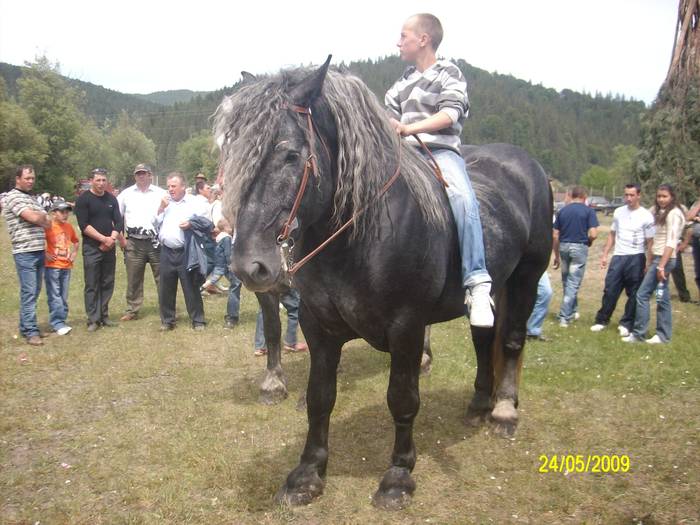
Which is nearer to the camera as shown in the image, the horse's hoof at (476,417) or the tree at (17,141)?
the horse's hoof at (476,417)

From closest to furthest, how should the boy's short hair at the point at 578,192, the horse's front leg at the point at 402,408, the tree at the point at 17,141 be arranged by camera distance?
the horse's front leg at the point at 402,408
the boy's short hair at the point at 578,192
the tree at the point at 17,141

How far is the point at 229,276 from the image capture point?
36.2 feet

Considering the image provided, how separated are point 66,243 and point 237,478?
615 centimetres

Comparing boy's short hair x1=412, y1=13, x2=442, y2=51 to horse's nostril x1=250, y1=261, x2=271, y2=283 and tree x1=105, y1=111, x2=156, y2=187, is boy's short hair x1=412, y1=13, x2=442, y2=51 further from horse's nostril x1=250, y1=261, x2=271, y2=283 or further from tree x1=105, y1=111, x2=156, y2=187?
tree x1=105, y1=111, x2=156, y2=187

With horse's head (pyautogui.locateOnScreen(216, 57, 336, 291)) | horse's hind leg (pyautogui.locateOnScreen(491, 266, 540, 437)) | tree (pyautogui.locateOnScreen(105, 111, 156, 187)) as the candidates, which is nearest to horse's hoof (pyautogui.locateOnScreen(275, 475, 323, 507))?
horse's head (pyautogui.locateOnScreen(216, 57, 336, 291))

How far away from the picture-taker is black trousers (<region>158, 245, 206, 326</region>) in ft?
28.2

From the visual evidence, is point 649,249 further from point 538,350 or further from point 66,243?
point 66,243

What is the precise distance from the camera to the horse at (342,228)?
98.3 inches

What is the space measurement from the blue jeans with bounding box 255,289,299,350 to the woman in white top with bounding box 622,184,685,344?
199 inches

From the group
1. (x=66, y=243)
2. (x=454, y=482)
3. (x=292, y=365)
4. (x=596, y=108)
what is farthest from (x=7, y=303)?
(x=596, y=108)

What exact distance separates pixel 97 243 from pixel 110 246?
0.78 feet

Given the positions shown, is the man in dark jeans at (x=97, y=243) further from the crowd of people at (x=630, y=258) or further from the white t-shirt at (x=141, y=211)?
the crowd of people at (x=630, y=258)

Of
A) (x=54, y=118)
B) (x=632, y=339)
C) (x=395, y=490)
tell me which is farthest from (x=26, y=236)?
(x=54, y=118)

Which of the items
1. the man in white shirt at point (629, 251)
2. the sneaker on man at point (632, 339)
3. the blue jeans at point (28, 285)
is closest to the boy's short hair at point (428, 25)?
the man in white shirt at point (629, 251)
